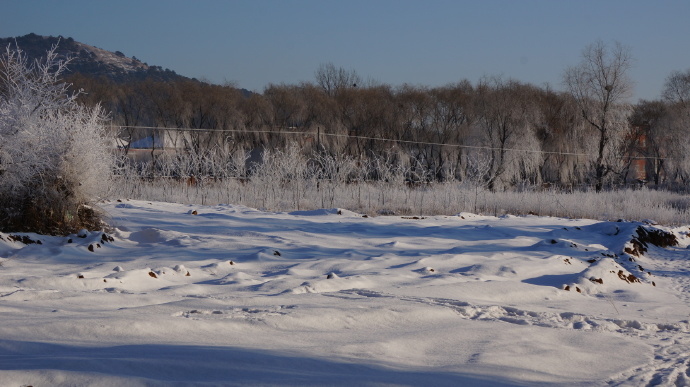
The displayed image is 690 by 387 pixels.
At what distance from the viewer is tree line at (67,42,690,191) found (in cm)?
3616

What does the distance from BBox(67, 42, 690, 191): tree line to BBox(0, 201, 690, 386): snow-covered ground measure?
24.8m

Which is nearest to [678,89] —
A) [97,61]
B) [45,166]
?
[45,166]

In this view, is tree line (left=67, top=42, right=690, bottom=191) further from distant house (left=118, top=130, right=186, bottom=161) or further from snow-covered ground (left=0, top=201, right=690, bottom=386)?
snow-covered ground (left=0, top=201, right=690, bottom=386)

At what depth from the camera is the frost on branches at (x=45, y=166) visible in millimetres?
9070

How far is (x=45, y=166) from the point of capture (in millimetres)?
9398

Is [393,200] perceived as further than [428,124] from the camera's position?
No

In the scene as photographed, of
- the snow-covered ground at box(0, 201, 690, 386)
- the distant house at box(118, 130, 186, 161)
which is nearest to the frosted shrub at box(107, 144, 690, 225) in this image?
the snow-covered ground at box(0, 201, 690, 386)

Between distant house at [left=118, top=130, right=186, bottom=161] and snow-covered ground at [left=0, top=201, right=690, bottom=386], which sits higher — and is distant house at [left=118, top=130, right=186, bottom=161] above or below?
above

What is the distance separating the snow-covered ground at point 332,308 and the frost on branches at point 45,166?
616 millimetres

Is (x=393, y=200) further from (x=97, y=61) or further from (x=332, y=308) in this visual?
(x=97, y=61)

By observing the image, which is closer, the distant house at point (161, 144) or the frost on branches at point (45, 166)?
the frost on branches at point (45, 166)

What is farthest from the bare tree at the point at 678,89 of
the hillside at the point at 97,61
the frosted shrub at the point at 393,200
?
the hillside at the point at 97,61

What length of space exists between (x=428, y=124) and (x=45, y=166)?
35.6m

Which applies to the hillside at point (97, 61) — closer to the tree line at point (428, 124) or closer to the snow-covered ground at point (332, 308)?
the tree line at point (428, 124)
